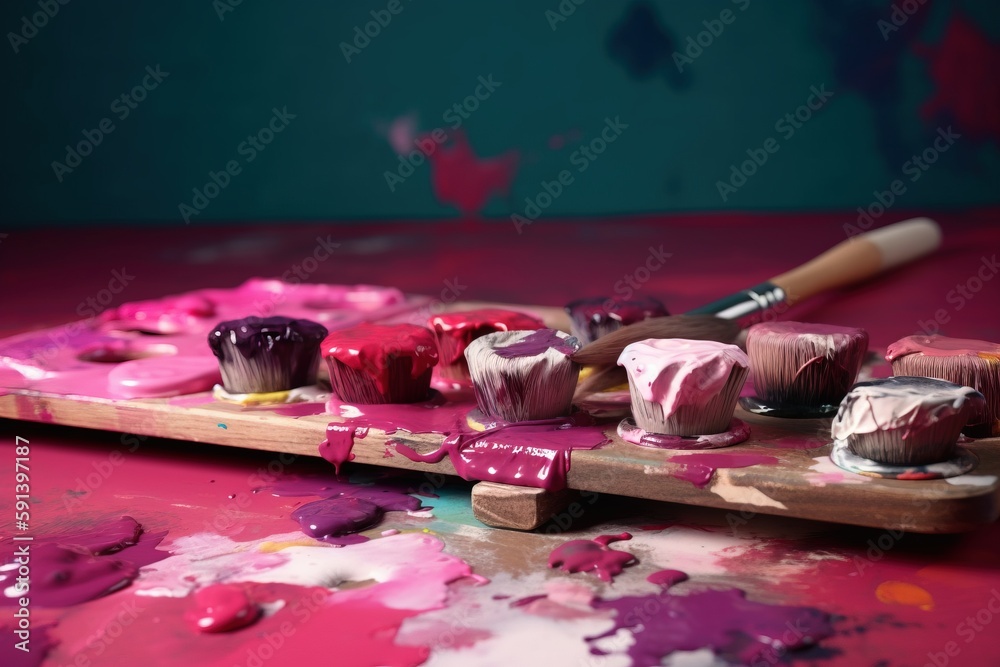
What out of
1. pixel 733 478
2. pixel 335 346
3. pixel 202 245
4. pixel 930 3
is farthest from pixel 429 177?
pixel 733 478

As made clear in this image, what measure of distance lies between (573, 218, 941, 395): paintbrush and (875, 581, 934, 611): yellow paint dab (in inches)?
22.5

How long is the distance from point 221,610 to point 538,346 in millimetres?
638

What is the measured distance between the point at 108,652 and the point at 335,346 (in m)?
0.69

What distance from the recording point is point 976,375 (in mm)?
1632

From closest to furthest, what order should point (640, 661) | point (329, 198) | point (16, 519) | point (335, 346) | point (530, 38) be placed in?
point (640, 661) < point (16, 519) < point (335, 346) < point (530, 38) < point (329, 198)

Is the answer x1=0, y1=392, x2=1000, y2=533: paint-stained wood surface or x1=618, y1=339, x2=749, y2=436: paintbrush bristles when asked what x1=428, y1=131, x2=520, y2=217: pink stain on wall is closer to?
x1=0, y1=392, x2=1000, y2=533: paint-stained wood surface

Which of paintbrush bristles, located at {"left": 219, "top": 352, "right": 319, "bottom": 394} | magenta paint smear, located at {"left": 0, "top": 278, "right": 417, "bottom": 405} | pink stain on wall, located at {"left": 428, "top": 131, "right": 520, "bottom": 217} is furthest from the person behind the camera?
pink stain on wall, located at {"left": 428, "top": 131, "right": 520, "bottom": 217}

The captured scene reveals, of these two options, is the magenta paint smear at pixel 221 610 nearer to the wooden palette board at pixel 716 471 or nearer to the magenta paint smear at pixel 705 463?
the wooden palette board at pixel 716 471

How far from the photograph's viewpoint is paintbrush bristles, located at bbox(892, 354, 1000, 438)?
5.31 ft

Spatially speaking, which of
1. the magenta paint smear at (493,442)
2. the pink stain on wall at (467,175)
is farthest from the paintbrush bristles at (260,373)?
the pink stain on wall at (467,175)

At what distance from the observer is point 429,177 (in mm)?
5195

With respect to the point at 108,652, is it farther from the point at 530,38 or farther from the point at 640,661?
the point at 530,38

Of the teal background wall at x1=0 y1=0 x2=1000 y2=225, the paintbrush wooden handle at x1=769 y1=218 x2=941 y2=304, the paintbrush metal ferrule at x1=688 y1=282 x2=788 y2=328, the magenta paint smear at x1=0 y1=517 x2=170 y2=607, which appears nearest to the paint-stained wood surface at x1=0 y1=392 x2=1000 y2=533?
the magenta paint smear at x1=0 y1=517 x2=170 y2=607

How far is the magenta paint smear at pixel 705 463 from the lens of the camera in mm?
1529
